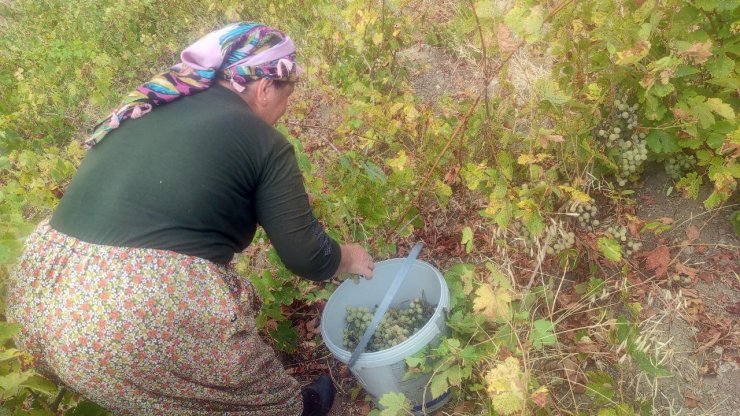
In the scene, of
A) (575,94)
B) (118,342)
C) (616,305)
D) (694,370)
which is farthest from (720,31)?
(118,342)

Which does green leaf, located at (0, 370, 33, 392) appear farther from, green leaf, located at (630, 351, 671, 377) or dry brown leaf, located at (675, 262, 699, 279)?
dry brown leaf, located at (675, 262, 699, 279)

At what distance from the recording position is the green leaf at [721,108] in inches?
77.8

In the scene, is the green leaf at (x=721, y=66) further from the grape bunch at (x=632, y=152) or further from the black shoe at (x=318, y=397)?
the black shoe at (x=318, y=397)

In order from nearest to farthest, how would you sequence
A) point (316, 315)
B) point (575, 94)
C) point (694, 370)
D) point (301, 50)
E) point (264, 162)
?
point (264, 162) → point (694, 370) → point (575, 94) → point (316, 315) → point (301, 50)

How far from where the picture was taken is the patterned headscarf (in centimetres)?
180

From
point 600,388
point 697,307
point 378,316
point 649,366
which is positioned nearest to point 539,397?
point 600,388

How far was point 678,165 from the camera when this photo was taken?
2.52 meters

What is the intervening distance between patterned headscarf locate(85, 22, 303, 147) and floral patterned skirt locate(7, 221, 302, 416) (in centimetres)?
46

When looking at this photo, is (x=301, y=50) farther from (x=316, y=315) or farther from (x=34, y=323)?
(x=34, y=323)

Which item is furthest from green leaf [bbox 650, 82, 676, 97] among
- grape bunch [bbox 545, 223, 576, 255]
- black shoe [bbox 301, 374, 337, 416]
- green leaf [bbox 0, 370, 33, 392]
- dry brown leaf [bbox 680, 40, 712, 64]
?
green leaf [bbox 0, 370, 33, 392]

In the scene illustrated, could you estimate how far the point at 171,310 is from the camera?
1.68 meters

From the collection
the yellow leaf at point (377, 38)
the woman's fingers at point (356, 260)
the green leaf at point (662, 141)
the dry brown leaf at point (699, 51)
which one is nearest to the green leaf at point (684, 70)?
the dry brown leaf at point (699, 51)

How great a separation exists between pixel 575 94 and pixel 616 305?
3.16 ft

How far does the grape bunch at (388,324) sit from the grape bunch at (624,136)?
112 centimetres
